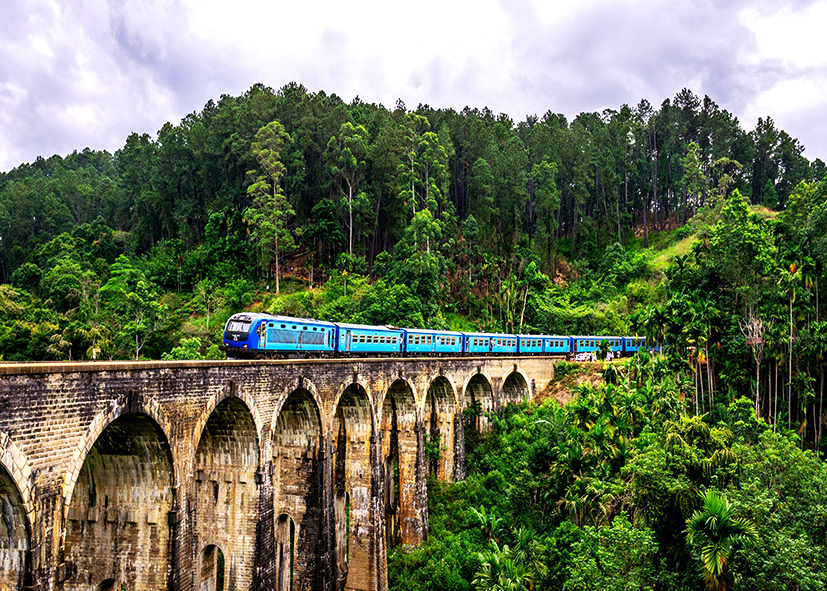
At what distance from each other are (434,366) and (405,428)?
12.4ft

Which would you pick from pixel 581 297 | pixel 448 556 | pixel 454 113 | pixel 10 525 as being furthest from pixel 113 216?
pixel 10 525

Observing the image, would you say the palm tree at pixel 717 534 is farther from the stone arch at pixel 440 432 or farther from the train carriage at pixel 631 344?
the train carriage at pixel 631 344

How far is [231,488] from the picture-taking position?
1669cm

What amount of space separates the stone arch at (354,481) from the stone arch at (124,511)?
11.3 meters

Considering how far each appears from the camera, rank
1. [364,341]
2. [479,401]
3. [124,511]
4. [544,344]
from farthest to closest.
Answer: [544,344] → [479,401] → [364,341] → [124,511]

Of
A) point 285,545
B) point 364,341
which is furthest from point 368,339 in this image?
point 285,545

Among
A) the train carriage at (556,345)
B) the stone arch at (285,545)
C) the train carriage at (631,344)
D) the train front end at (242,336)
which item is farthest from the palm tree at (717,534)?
the train carriage at (631,344)

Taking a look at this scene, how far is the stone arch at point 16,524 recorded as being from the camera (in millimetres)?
9180

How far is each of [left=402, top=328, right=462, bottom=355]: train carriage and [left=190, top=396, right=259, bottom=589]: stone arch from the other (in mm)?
14819

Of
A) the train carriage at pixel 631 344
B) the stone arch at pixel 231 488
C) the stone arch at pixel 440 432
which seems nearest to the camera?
the stone arch at pixel 231 488

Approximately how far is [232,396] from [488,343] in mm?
24217

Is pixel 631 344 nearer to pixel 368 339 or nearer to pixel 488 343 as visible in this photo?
pixel 488 343

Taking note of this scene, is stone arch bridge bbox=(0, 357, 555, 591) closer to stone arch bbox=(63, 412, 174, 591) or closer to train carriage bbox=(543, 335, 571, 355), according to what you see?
stone arch bbox=(63, 412, 174, 591)

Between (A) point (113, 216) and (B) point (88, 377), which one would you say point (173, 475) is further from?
(A) point (113, 216)
